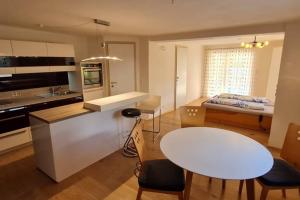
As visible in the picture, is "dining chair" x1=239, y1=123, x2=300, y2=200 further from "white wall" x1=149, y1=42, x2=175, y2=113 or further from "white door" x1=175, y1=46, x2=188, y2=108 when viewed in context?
"white door" x1=175, y1=46, x2=188, y2=108

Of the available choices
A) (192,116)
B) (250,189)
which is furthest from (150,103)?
(250,189)

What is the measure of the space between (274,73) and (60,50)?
21.3 feet

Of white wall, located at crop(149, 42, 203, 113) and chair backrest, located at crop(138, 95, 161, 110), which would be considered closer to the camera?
chair backrest, located at crop(138, 95, 161, 110)

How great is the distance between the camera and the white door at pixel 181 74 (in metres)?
5.68

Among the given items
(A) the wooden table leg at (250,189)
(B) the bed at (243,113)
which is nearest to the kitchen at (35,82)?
(B) the bed at (243,113)

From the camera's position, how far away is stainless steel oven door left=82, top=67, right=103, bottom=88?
13.4ft

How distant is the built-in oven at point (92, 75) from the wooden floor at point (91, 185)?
1907 millimetres

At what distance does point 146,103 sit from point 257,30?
2.52m

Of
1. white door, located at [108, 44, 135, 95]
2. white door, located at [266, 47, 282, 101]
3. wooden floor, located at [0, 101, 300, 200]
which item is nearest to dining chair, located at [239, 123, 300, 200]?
wooden floor, located at [0, 101, 300, 200]

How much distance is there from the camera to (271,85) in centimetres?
602

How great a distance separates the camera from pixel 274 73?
588 cm

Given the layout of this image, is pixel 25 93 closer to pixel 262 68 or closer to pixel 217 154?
pixel 217 154

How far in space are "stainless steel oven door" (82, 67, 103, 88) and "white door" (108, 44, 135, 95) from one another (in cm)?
27

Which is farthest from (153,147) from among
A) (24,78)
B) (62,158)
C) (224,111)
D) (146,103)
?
(24,78)
